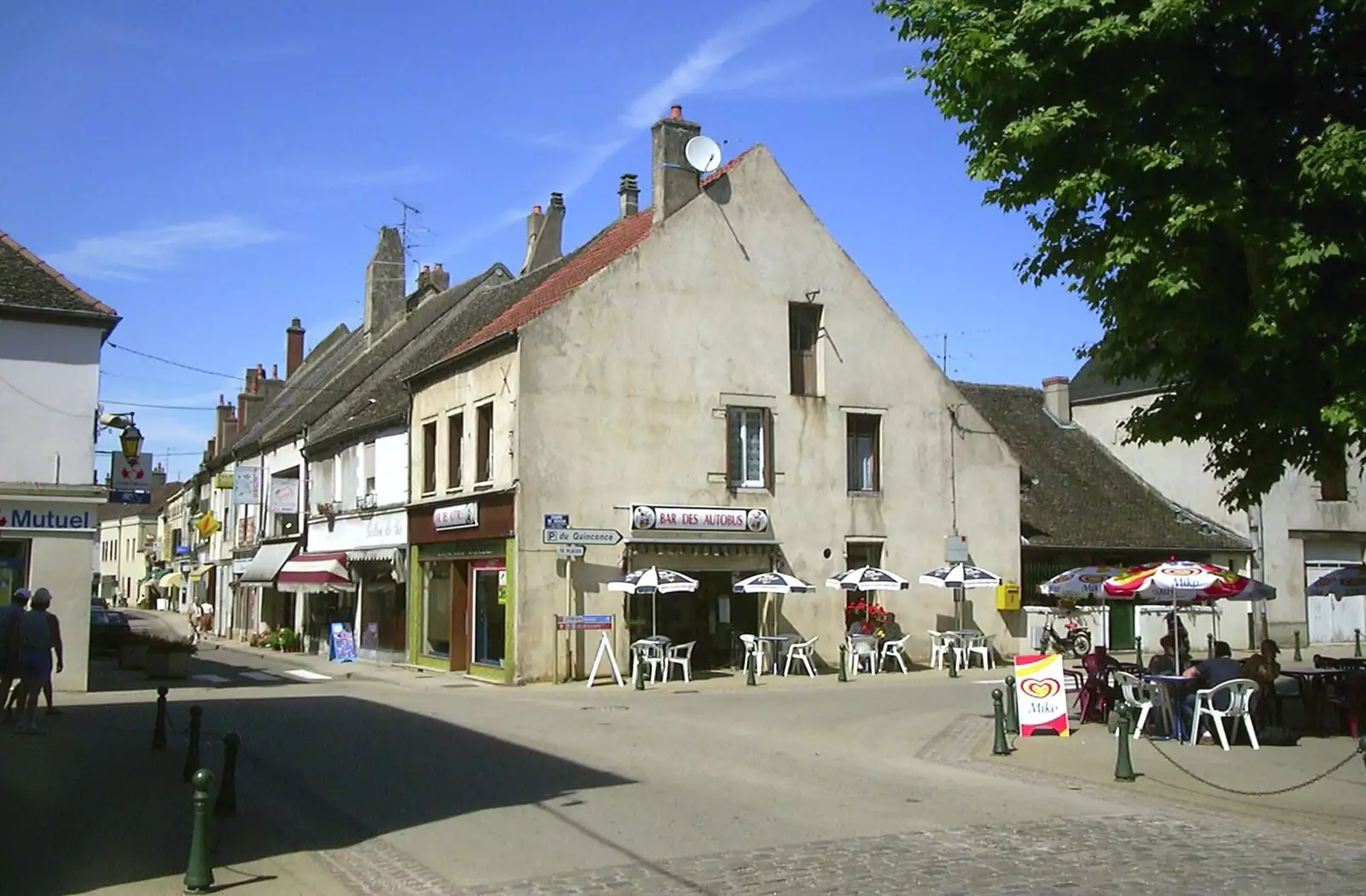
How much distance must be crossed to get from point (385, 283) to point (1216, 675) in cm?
3540

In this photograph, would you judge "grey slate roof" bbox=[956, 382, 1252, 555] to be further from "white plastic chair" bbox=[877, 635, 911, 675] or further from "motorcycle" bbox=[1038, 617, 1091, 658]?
"white plastic chair" bbox=[877, 635, 911, 675]

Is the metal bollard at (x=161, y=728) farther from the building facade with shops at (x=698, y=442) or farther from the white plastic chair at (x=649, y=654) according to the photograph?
the white plastic chair at (x=649, y=654)

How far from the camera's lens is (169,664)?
2619 cm

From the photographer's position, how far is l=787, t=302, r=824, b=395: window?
28.8 meters

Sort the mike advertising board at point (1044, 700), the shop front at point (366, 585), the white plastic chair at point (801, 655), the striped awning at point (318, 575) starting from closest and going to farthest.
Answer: the mike advertising board at point (1044, 700) < the white plastic chair at point (801, 655) < the shop front at point (366, 585) < the striped awning at point (318, 575)

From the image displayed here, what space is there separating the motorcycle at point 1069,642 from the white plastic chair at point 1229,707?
14432 millimetres

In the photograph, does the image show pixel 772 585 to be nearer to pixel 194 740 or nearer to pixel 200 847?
pixel 194 740

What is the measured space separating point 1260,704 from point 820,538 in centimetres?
1273

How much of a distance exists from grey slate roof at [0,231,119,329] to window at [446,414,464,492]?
25.2 feet

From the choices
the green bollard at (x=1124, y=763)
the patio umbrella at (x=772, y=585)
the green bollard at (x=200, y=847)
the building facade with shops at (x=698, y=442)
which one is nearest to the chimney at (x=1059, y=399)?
the building facade with shops at (x=698, y=442)

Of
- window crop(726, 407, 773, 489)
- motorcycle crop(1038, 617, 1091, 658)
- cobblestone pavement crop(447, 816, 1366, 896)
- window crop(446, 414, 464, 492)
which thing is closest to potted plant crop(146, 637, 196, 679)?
window crop(446, 414, 464, 492)

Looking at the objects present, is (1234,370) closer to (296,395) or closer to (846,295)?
(846,295)

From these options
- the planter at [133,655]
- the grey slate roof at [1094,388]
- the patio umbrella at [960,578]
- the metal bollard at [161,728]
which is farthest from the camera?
the grey slate roof at [1094,388]

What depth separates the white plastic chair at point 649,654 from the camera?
24938mm
